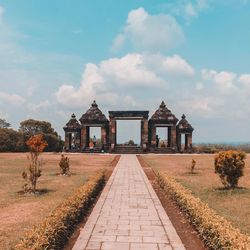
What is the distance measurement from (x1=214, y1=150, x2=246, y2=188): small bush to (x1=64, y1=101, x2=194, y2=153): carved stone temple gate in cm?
3398

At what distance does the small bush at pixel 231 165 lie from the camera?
15844 millimetres

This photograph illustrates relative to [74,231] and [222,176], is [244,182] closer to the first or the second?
[222,176]

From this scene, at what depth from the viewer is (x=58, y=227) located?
823cm

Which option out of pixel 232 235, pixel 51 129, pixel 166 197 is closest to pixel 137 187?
pixel 166 197

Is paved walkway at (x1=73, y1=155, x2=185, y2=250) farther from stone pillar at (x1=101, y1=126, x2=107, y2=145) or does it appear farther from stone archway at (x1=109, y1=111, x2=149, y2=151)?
stone pillar at (x1=101, y1=126, x2=107, y2=145)

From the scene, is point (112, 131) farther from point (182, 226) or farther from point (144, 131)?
point (182, 226)

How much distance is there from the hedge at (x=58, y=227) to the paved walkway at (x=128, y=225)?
31 cm

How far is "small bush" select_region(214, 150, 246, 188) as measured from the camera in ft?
52.0

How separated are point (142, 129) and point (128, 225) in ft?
135

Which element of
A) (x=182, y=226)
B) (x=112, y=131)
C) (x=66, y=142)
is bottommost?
(x=182, y=226)

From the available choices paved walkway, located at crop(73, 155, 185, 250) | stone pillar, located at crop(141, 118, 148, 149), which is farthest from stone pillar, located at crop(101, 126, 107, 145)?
paved walkway, located at crop(73, 155, 185, 250)

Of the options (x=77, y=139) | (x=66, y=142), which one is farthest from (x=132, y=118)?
(x=66, y=142)

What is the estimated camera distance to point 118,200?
13711mm

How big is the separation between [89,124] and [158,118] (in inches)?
359
